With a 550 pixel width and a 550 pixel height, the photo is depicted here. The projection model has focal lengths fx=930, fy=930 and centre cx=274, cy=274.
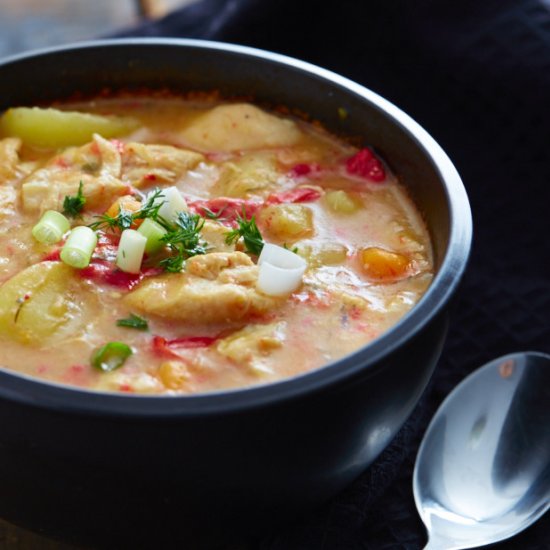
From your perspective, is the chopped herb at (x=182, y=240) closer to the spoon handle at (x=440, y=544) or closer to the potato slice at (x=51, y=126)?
the potato slice at (x=51, y=126)

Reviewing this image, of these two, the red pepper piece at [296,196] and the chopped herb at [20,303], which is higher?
the chopped herb at [20,303]

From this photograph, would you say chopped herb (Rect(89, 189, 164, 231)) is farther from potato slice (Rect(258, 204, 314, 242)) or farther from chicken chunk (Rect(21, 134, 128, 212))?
potato slice (Rect(258, 204, 314, 242))

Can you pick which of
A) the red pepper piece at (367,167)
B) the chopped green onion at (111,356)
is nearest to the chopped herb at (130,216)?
the chopped green onion at (111,356)

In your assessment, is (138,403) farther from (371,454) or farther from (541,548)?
(541,548)

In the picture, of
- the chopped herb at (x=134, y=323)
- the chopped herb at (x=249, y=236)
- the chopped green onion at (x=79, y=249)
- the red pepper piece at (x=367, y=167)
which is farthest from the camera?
the red pepper piece at (x=367, y=167)

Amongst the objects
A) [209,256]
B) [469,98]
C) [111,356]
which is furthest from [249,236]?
[469,98]

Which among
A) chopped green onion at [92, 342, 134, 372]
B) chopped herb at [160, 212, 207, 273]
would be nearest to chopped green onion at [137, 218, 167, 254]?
chopped herb at [160, 212, 207, 273]

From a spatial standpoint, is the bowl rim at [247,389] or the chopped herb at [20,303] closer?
the bowl rim at [247,389]
